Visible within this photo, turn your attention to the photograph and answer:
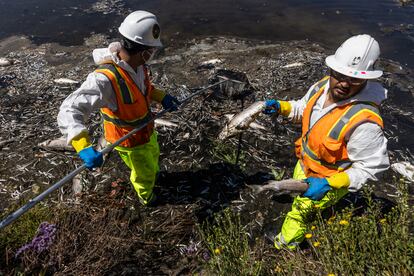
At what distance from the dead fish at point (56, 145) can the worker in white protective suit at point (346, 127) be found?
3833 millimetres

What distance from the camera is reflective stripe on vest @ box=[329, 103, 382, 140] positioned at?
3031 mm

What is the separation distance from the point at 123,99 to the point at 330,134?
7.09 ft

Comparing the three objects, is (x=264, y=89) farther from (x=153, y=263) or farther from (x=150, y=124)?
(x=153, y=263)

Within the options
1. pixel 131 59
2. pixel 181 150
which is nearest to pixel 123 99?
pixel 131 59

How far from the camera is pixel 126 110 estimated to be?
371 centimetres

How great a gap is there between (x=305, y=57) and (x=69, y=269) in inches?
277

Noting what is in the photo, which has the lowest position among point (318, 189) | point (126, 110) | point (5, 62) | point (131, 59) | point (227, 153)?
point (227, 153)

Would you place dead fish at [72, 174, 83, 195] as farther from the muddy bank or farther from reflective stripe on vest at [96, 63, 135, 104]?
reflective stripe on vest at [96, 63, 135, 104]

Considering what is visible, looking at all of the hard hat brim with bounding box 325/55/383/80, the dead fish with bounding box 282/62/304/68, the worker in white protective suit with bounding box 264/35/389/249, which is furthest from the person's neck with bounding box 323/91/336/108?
the dead fish with bounding box 282/62/304/68

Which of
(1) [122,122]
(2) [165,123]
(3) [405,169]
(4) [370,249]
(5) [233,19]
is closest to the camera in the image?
(4) [370,249]

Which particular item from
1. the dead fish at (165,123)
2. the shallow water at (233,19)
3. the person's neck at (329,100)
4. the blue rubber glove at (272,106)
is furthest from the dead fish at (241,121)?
the shallow water at (233,19)

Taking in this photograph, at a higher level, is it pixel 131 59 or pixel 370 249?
pixel 131 59

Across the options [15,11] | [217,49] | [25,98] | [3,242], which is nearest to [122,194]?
[3,242]

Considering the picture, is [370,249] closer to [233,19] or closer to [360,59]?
[360,59]
